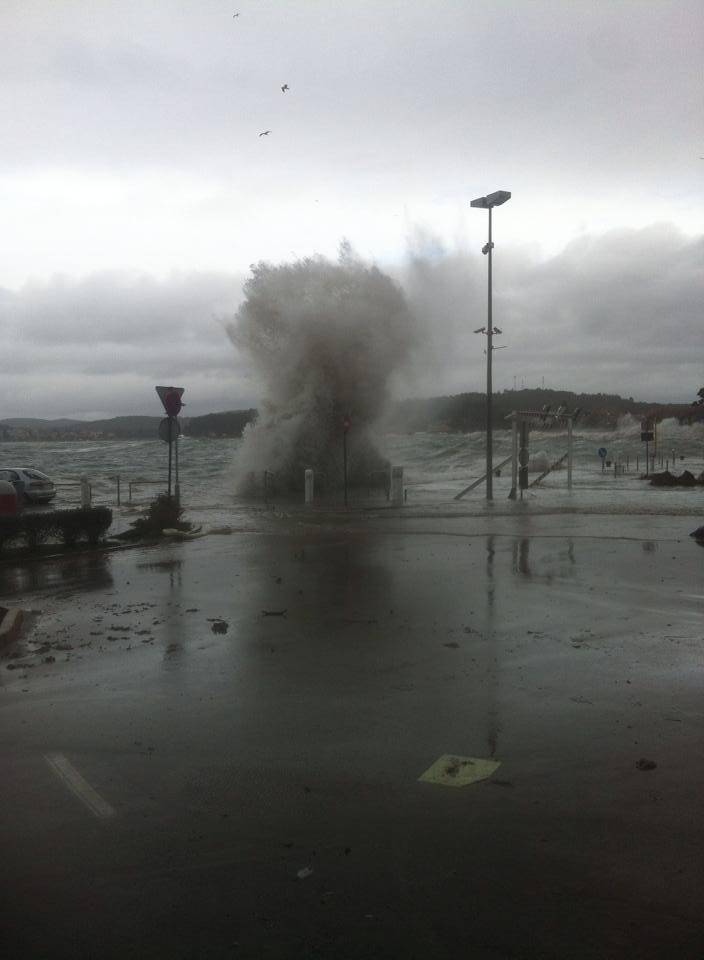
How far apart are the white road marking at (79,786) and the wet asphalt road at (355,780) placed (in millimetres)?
18

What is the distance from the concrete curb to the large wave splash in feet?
85.0

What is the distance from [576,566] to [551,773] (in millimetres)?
7715

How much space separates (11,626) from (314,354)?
28.5 m

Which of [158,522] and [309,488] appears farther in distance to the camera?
[309,488]

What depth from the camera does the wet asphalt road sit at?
3.26 meters

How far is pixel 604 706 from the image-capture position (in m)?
→ 5.81

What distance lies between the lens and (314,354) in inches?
1415

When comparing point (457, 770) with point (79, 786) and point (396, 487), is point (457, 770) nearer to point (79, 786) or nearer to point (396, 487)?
point (79, 786)

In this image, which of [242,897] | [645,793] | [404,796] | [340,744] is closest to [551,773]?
[645,793]

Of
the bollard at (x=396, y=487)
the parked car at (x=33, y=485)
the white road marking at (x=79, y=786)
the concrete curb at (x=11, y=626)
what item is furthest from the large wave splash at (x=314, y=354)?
the white road marking at (x=79, y=786)

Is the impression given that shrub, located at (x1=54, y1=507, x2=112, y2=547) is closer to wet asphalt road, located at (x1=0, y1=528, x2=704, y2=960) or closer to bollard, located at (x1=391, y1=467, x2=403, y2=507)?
wet asphalt road, located at (x1=0, y1=528, x2=704, y2=960)

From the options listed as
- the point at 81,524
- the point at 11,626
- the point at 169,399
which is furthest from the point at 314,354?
the point at 11,626

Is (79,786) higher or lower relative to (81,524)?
lower

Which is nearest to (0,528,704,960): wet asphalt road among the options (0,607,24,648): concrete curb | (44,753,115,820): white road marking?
(44,753,115,820): white road marking
